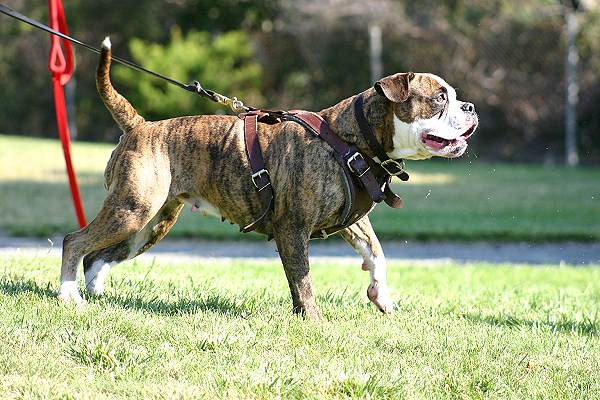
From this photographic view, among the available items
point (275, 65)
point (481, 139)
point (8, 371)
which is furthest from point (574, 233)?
point (275, 65)

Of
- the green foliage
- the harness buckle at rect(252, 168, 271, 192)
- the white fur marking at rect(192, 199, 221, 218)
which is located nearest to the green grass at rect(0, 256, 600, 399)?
the white fur marking at rect(192, 199, 221, 218)

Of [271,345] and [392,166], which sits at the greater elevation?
[392,166]

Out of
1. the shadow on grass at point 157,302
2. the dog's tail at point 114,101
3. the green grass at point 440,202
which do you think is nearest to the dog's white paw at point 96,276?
the shadow on grass at point 157,302

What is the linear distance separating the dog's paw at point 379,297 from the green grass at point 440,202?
476 centimetres

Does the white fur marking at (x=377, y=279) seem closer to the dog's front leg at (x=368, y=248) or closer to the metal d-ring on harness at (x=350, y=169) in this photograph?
the dog's front leg at (x=368, y=248)

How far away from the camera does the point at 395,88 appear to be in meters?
5.12

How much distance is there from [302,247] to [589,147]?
60.2 feet

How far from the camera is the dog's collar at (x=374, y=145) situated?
17.3 ft

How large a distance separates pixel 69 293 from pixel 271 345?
4.85 feet

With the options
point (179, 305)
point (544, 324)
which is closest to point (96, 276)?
point (179, 305)

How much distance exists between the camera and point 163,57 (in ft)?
85.4

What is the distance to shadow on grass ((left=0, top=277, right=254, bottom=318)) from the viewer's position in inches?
209

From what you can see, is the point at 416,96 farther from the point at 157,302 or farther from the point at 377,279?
the point at 157,302

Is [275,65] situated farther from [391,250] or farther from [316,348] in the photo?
[316,348]
